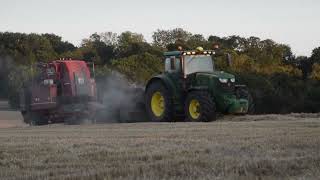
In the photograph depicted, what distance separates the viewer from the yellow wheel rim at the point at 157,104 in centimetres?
2216

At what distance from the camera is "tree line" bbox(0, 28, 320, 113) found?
43.8m

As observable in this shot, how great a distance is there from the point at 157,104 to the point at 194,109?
83.9 inches

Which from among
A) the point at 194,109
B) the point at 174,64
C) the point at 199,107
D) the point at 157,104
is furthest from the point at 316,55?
the point at 199,107

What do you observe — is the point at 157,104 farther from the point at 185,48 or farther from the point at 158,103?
the point at 185,48

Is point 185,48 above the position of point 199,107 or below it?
above

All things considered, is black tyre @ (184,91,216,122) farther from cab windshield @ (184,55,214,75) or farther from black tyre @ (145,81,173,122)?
cab windshield @ (184,55,214,75)

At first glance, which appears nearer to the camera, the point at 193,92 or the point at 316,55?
the point at 193,92

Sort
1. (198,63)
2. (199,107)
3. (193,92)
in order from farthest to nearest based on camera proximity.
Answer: (198,63) → (193,92) → (199,107)

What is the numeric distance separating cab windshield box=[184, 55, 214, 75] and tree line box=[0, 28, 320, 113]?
10.8ft

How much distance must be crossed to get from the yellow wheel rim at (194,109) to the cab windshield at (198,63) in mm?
1197

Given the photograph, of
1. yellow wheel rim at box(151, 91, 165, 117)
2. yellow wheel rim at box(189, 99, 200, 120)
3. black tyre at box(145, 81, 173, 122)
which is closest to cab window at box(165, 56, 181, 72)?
black tyre at box(145, 81, 173, 122)

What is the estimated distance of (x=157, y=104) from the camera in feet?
73.8

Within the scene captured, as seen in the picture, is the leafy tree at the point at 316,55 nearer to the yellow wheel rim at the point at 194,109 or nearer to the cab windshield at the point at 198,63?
the cab windshield at the point at 198,63

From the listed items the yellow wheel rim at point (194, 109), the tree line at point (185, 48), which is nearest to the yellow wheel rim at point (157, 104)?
the yellow wheel rim at point (194, 109)
